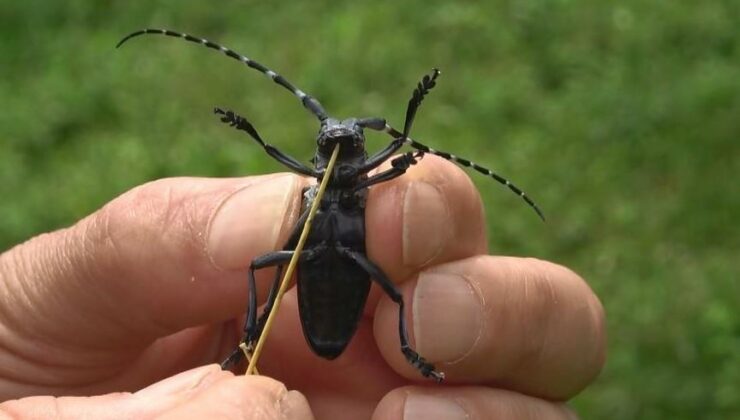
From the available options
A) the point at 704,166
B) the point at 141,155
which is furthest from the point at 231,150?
the point at 704,166

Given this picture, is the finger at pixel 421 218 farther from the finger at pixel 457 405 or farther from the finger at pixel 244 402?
the finger at pixel 244 402

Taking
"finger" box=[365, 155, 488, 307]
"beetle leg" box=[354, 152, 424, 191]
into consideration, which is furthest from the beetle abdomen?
"beetle leg" box=[354, 152, 424, 191]

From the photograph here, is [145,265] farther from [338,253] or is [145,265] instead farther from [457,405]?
[457,405]

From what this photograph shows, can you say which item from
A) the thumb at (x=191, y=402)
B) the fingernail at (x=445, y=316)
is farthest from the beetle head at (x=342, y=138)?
the thumb at (x=191, y=402)

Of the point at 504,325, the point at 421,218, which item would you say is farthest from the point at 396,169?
the point at 504,325

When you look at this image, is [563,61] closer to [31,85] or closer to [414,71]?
[414,71]

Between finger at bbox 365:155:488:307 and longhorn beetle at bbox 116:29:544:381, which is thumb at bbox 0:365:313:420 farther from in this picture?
finger at bbox 365:155:488:307
